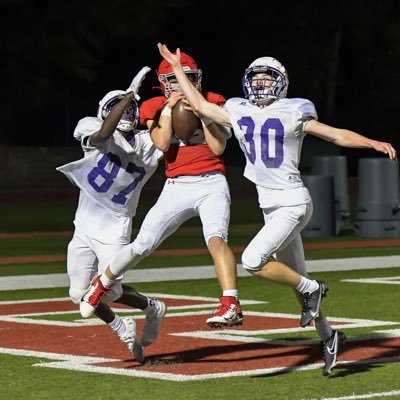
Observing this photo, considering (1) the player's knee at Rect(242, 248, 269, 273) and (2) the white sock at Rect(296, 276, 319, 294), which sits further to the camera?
(2) the white sock at Rect(296, 276, 319, 294)

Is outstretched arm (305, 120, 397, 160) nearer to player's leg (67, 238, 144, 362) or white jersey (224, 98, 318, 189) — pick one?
white jersey (224, 98, 318, 189)

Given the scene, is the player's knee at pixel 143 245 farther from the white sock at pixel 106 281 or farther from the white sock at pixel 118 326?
the white sock at pixel 118 326

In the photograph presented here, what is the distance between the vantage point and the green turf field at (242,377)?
8.34m

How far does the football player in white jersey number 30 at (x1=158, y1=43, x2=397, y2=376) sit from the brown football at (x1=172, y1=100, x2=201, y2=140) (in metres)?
0.27

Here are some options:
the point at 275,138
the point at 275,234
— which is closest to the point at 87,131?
the point at 275,138

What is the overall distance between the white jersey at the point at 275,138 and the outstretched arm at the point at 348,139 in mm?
121

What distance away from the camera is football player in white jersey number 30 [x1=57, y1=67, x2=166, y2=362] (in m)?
9.73

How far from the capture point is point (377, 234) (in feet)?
77.0

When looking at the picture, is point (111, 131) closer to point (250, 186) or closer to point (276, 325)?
point (276, 325)

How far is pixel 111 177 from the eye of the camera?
9.80 meters

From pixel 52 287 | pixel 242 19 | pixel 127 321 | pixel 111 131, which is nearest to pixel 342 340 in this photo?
pixel 127 321

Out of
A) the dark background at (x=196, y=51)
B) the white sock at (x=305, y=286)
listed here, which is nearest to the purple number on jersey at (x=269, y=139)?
the white sock at (x=305, y=286)

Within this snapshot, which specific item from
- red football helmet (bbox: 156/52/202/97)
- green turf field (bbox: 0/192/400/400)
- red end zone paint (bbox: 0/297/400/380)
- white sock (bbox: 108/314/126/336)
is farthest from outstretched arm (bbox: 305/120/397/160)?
white sock (bbox: 108/314/126/336)

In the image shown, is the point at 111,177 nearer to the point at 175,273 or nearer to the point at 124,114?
the point at 124,114
